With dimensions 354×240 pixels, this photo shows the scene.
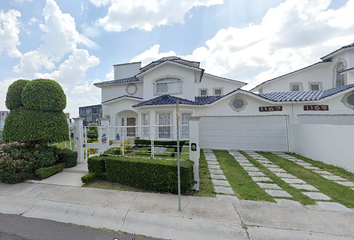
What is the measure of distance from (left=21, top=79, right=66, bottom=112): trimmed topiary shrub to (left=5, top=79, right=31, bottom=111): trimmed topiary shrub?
485mm

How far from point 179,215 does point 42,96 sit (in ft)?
23.7

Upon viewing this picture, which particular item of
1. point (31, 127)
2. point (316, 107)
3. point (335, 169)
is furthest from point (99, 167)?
point (316, 107)

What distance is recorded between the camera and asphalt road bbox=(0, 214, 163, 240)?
289 centimetres

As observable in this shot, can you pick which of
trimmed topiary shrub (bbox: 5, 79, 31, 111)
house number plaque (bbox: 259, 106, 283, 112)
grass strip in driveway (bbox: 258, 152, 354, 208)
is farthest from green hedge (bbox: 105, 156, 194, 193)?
house number plaque (bbox: 259, 106, 283, 112)

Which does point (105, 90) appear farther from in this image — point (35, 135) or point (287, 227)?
point (287, 227)

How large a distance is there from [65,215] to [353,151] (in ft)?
34.6

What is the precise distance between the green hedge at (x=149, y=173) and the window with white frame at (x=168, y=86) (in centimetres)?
855

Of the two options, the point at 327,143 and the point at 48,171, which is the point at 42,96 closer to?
the point at 48,171

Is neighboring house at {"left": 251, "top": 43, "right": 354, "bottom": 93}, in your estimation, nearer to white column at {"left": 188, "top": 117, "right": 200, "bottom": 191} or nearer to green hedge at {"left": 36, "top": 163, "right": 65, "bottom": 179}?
white column at {"left": 188, "top": 117, "right": 200, "bottom": 191}

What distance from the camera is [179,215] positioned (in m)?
3.47

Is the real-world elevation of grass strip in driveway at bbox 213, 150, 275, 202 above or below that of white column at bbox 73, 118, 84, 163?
below

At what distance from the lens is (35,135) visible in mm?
5891

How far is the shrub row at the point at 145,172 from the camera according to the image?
4422mm

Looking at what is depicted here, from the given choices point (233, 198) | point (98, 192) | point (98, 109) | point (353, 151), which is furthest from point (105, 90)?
point (98, 109)
